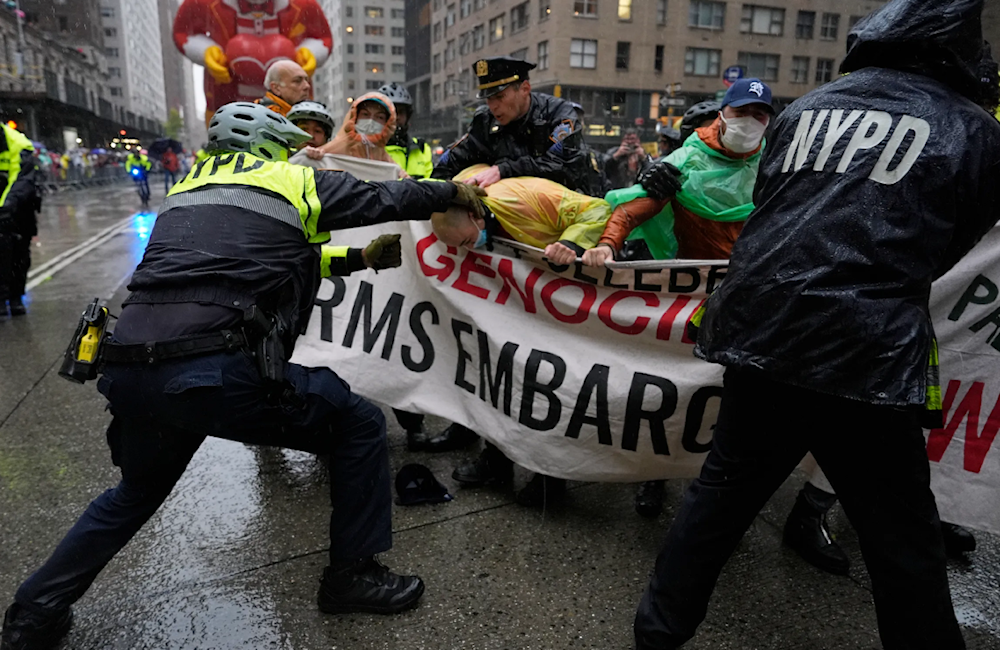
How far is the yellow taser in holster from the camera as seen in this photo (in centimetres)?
207

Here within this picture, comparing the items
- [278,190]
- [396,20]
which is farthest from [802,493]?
[396,20]

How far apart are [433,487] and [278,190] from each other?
5.37 ft

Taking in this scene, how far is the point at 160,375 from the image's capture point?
6.32 feet

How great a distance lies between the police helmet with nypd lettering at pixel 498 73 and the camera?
124 inches

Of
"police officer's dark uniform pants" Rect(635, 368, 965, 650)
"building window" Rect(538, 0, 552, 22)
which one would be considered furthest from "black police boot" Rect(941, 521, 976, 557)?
"building window" Rect(538, 0, 552, 22)

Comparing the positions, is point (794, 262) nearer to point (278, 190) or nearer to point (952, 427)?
point (952, 427)

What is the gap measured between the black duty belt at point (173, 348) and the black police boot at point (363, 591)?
0.90 metres

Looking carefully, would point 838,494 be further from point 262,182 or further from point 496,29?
point 496,29

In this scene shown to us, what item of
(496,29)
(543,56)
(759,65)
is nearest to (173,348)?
(543,56)

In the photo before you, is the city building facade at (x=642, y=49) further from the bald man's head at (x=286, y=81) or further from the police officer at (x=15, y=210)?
the police officer at (x=15, y=210)

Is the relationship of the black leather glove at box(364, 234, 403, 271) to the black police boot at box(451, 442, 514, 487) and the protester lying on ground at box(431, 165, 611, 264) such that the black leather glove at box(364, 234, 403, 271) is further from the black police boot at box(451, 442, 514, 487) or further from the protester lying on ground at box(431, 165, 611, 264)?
the black police boot at box(451, 442, 514, 487)

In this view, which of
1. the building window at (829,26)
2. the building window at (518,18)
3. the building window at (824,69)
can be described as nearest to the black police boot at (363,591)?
the building window at (829,26)

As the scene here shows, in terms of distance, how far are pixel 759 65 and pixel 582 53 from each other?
9293 millimetres

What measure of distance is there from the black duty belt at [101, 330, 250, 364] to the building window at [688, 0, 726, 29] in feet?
81.4
